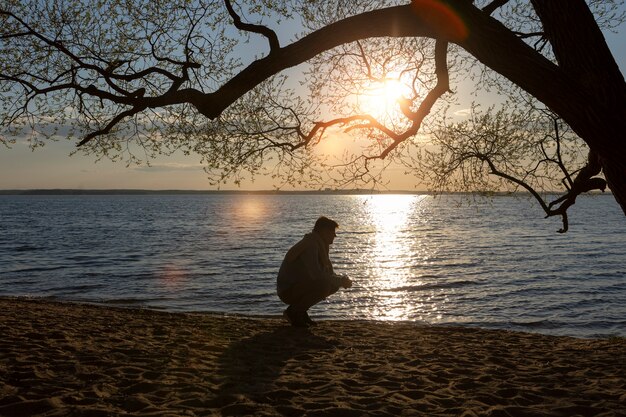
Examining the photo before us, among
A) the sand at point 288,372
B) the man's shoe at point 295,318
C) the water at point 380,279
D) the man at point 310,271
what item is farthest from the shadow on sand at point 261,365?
the water at point 380,279

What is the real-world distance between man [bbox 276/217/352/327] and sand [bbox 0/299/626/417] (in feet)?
2.61

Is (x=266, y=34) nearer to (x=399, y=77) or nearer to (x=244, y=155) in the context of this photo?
(x=244, y=155)

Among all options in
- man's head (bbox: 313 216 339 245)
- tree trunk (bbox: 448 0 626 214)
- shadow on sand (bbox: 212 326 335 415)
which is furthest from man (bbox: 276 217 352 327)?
tree trunk (bbox: 448 0 626 214)

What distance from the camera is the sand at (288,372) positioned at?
6.46 m

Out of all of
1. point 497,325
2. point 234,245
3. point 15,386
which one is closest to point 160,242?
point 234,245

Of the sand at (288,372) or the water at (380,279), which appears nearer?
the sand at (288,372)

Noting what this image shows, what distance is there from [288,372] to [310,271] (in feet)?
9.31

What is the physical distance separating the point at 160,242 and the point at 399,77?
43.2 meters

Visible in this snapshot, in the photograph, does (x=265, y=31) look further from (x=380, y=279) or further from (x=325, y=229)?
(x=380, y=279)

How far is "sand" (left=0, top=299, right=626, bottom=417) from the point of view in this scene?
6.46 m

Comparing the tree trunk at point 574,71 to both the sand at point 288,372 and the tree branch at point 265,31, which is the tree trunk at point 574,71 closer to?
the tree branch at point 265,31

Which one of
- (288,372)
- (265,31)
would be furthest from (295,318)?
(265,31)

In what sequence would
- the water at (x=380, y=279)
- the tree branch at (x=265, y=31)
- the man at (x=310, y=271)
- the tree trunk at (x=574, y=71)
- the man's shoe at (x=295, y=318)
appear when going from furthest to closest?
1. the water at (x=380, y=279)
2. the man's shoe at (x=295, y=318)
3. the man at (x=310, y=271)
4. the tree branch at (x=265, y=31)
5. the tree trunk at (x=574, y=71)

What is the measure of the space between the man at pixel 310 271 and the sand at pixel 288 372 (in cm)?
80
